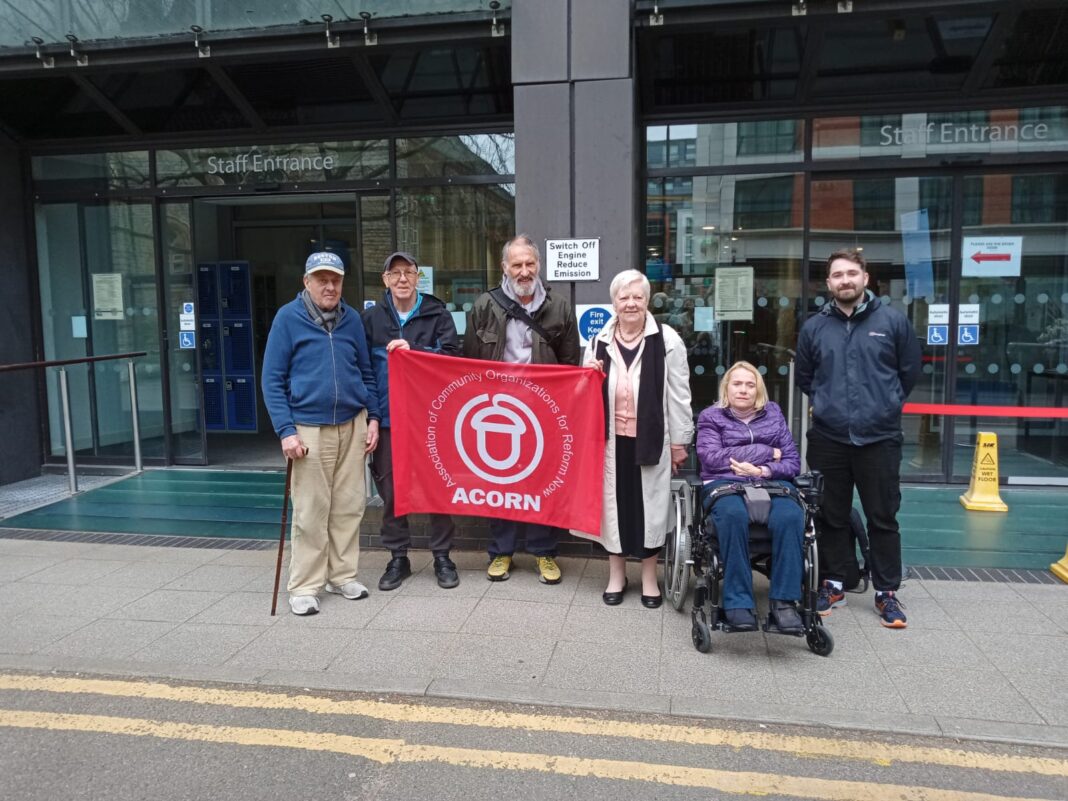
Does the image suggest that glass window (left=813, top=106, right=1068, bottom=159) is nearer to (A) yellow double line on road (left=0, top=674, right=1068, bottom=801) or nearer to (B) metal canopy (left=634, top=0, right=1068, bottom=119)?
(B) metal canopy (left=634, top=0, right=1068, bottom=119)

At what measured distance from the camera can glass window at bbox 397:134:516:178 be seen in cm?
789

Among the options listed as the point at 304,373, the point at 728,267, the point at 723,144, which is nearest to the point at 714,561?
the point at 304,373

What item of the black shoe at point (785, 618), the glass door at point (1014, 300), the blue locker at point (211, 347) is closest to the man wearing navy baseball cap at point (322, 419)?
the black shoe at point (785, 618)

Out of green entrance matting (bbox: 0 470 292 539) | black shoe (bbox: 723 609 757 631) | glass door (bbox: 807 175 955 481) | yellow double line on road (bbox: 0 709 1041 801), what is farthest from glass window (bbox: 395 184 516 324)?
yellow double line on road (bbox: 0 709 1041 801)

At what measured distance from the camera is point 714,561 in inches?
162

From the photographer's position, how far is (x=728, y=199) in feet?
25.4

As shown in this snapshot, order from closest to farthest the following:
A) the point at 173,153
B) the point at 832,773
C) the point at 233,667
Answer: the point at 832,773 → the point at 233,667 → the point at 173,153

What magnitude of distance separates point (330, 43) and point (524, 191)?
217 cm

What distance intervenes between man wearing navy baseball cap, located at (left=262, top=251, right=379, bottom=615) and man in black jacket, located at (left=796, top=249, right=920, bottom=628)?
2738 mm

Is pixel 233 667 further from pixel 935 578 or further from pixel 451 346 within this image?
pixel 935 578

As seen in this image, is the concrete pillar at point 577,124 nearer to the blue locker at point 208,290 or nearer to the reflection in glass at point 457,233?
the reflection in glass at point 457,233

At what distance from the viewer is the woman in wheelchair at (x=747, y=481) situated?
400cm

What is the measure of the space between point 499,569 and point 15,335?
253 inches

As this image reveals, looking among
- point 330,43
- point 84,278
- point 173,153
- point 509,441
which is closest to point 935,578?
point 509,441
